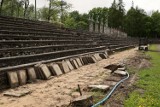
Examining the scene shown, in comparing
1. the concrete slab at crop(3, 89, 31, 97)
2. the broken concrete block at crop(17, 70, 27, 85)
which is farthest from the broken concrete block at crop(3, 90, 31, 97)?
the broken concrete block at crop(17, 70, 27, 85)

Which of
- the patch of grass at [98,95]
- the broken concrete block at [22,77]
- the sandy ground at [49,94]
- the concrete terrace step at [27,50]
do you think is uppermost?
the concrete terrace step at [27,50]

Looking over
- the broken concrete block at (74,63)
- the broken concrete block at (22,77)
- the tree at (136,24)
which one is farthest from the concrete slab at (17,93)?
the tree at (136,24)

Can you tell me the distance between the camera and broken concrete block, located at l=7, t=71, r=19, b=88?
916cm

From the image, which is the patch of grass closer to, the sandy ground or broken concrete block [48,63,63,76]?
the sandy ground

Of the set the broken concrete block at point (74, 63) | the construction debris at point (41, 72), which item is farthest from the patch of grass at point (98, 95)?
the broken concrete block at point (74, 63)

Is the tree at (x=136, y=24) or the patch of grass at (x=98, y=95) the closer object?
the patch of grass at (x=98, y=95)

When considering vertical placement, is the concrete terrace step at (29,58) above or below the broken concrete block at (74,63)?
above

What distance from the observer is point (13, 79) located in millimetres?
9312

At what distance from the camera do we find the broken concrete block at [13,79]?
9160 millimetres

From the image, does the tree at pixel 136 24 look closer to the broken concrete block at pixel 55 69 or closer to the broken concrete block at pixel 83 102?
the broken concrete block at pixel 55 69

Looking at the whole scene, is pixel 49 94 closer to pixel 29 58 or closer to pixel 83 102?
pixel 83 102

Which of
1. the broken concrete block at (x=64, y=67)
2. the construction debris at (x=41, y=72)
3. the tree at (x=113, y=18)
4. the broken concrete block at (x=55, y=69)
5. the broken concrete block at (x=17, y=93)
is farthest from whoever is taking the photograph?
the tree at (x=113, y=18)

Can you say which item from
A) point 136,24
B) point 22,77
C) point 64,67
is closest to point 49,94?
point 22,77

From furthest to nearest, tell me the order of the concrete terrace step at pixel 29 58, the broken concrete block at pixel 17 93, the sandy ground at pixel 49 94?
the concrete terrace step at pixel 29 58
the broken concrete block at pixel 17 93
the sandy ground at pixel 49 94
